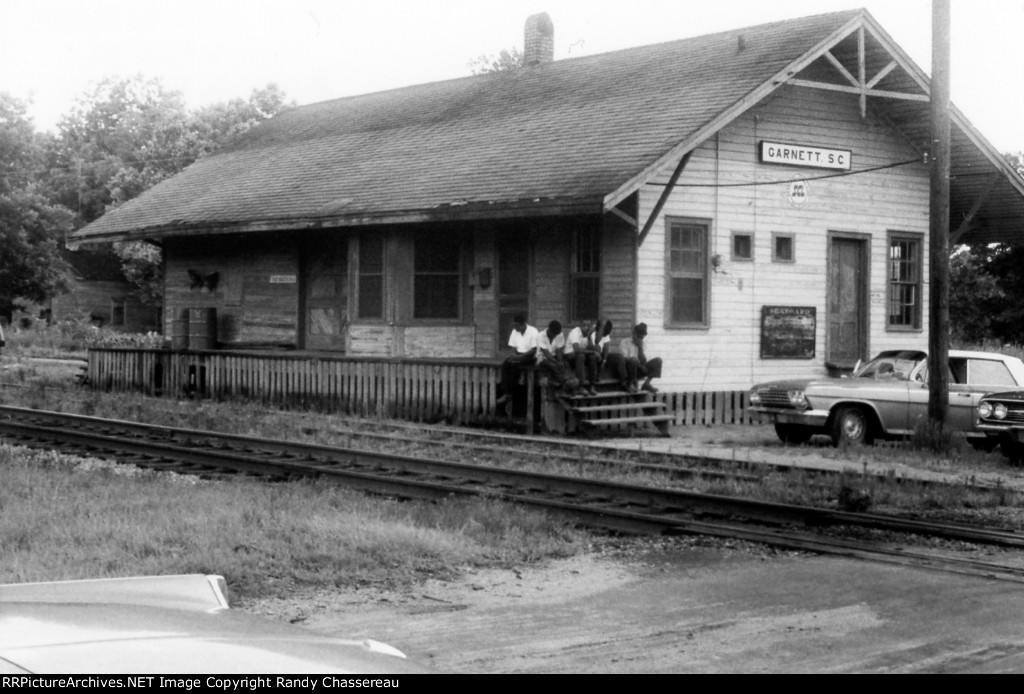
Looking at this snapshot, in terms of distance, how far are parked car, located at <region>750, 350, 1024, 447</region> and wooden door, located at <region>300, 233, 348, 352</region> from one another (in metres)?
9.97

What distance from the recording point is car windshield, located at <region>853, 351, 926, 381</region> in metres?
18.9

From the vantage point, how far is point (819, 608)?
766cm

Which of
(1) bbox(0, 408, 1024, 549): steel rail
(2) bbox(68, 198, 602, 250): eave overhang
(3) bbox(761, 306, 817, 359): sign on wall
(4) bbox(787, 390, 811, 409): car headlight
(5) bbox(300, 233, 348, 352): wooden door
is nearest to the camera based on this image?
(1) bbox(0, 408, 1024, 549): steel rail

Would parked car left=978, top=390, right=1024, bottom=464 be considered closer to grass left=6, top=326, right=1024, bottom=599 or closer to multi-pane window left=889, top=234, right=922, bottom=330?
grass left=6, top=326, right=1024, bottom=599

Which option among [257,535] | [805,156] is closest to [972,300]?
[805,156]

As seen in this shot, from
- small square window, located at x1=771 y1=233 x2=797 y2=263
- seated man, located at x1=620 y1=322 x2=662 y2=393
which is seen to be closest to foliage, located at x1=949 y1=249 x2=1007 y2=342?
small square window, located at x1=771 y1=233 x2=797 y2=263

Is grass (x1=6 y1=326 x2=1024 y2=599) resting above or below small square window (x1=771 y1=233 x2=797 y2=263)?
below

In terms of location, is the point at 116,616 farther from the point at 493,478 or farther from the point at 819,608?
the point at 493,478

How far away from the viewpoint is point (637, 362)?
19.7m

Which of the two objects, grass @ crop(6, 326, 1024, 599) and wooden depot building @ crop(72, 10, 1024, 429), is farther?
wooden depot building @ crop(72, 10, 1024, 429)

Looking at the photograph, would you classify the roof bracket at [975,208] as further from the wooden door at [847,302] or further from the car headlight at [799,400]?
the car headlight at [799,400]

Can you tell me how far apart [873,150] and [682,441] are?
8.12 m

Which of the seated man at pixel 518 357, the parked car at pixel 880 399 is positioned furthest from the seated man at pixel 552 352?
the parked car at pixel 880 399

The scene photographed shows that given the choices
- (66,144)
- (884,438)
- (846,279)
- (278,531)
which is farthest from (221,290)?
(66,144)
